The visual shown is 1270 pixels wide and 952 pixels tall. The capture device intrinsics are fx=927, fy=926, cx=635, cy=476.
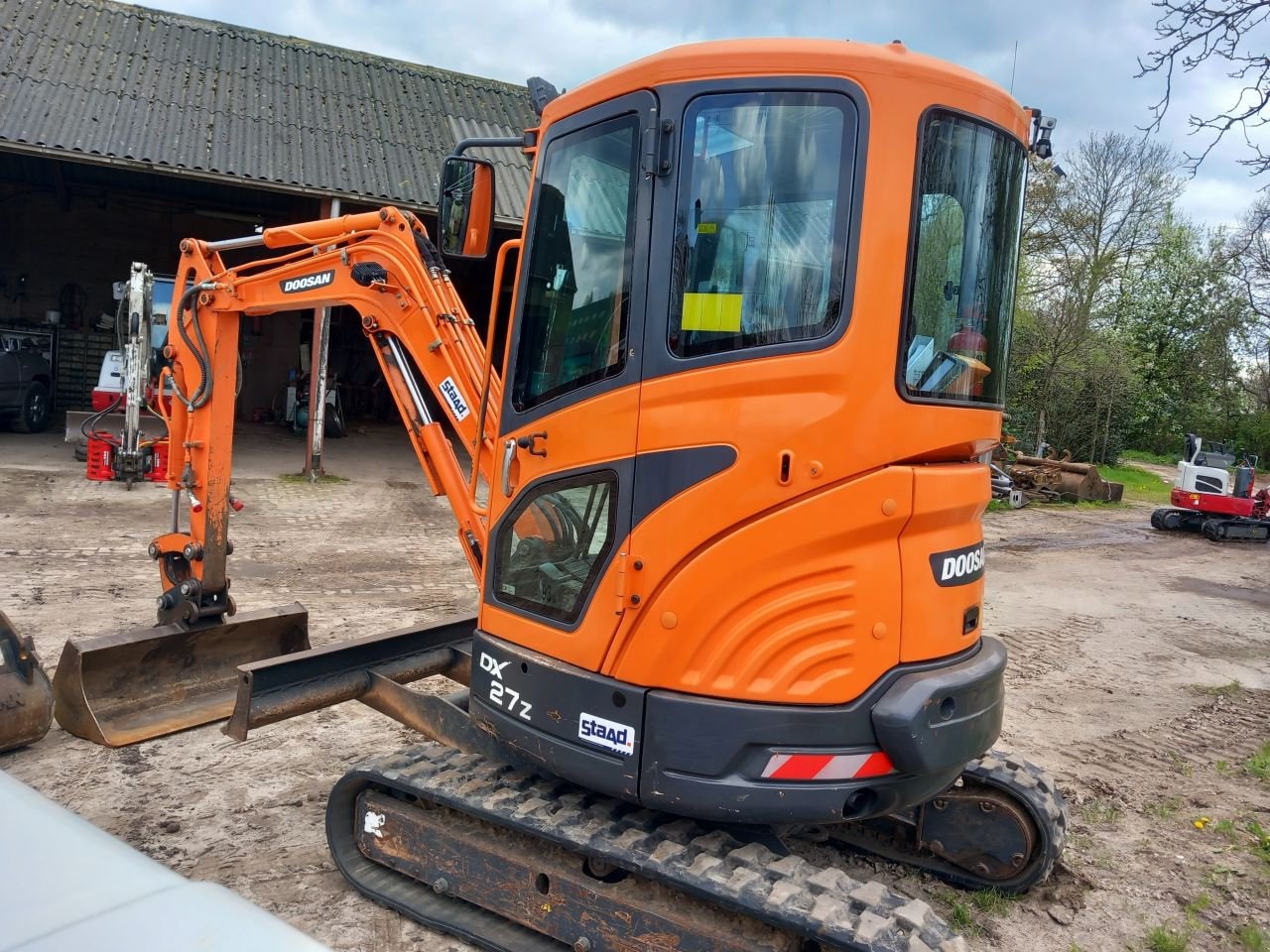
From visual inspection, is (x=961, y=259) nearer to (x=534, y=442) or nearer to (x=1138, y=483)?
(x=534, y=442)

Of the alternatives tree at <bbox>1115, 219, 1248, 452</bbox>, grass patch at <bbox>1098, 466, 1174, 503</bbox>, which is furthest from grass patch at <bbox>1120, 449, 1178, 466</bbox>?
grass patch at <bbox>1098, 466, 1174, 503</bbox>

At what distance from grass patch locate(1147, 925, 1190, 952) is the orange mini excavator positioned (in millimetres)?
1366

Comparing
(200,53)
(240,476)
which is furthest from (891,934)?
(200,53)

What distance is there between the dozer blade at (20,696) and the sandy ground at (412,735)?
125 mm

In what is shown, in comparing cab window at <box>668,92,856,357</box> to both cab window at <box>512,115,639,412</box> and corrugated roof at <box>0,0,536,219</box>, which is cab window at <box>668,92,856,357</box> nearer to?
cab window at <box>512,115,639,412</box>

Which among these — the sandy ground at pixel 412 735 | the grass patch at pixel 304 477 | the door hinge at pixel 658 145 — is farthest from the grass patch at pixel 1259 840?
the grass patch at pixel 304 477

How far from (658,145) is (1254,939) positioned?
370 centimetres

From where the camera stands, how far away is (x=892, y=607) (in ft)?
8.68

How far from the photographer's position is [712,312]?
2.71 metres

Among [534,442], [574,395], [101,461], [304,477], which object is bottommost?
[304,477]

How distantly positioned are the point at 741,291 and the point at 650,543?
0.79m

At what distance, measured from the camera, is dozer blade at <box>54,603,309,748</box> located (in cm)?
433

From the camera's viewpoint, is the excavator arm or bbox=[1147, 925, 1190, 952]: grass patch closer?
bbox=[1147, 925, 1190, 952]: grass patch

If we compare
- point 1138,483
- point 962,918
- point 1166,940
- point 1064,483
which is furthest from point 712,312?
point 1138,483
